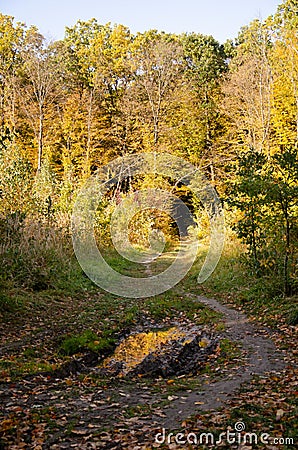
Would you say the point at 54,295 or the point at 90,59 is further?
the point at 90,59

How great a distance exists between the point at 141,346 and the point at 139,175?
1869 cm

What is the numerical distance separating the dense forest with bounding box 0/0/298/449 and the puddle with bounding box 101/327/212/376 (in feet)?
0.92

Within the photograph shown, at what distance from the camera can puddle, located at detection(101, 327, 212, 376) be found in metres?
6.97

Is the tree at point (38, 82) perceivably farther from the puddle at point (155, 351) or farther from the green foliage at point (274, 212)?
the puddle at point (155, 351)

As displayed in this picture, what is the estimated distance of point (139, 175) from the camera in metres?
26.2

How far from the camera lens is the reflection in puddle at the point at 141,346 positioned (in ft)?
23.6

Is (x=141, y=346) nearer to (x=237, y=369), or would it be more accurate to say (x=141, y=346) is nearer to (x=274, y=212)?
(x=237, y=369)

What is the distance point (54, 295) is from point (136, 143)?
19.0 m

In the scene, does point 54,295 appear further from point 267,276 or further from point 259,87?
point 259,87

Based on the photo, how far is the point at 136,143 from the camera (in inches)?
1124

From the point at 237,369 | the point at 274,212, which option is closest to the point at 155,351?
the point at 237,369

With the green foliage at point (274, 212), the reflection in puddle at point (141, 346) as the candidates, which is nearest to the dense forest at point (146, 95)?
the green foliage at point (274, 212)

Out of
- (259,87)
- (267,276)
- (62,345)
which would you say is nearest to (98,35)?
(259,87)

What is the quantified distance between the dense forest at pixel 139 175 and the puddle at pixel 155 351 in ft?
0.92
